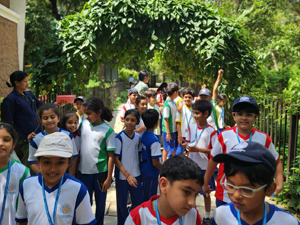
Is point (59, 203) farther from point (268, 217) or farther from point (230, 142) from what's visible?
point (230, 142)

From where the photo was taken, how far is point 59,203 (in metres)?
2.02

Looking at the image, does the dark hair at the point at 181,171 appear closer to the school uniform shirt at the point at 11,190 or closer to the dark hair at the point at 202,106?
the school uniform shirt at the point at 11,190

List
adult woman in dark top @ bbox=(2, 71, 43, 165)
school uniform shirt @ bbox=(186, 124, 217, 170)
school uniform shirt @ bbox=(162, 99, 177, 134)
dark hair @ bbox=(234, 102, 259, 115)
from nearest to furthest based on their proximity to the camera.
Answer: dark hair @ bbox=(234, 102, 259, 115) < school uniform shirt @ bbox=(186, 124, 217, 170) < adult woman in dark top @ bbox=(2, 71, 43, 165) < school uniform shirt @ bbox=(162, 99, 177, 134)

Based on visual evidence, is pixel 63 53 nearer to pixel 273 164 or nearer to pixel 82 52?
pixel 82 52

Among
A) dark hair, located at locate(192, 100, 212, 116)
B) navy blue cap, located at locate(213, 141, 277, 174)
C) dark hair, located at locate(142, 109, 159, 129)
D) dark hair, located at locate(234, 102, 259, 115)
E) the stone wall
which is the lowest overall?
navy blue cap, located at locate(213, 141, 277, 174)

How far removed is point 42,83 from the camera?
6.90 m

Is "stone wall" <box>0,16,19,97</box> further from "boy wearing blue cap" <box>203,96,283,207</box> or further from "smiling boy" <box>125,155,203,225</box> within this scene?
"smiling boy" <box>125,155,203,225</box>

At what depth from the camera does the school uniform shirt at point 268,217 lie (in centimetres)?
164

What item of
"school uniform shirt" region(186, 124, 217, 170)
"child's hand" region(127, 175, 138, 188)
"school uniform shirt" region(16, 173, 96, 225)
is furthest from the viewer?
"school uniform shirt" region(186, 124, 217, 170)

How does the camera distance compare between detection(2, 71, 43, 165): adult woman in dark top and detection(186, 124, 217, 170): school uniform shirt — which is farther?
detection(2, 71, 43, 165): adult woman in dark top

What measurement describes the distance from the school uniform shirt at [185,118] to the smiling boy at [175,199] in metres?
4.26

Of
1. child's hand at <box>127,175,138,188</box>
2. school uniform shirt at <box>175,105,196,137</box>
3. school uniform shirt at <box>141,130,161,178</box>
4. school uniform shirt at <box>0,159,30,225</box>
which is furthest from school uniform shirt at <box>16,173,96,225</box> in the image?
school uniform shirt at <box>175,105,196,137</box>

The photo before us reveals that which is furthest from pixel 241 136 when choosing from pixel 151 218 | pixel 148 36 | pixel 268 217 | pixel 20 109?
pixel 148 36

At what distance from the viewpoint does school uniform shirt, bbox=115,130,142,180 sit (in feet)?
12.2
